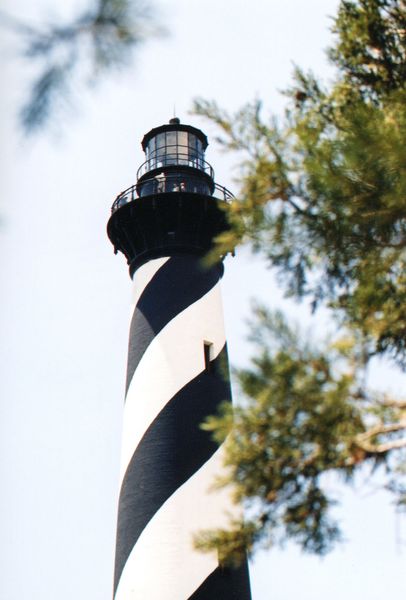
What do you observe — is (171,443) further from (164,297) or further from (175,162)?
(175,162)

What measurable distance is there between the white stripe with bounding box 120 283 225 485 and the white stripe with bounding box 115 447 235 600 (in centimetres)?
119

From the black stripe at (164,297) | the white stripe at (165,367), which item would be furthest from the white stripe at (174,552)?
the black stripe at (164,297)

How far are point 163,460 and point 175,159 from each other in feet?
21.0

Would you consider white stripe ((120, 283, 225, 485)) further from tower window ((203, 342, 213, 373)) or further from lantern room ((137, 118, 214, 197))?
lantern room ((137, 118, 214, 197))

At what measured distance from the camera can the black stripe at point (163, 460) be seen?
1033 centimetres

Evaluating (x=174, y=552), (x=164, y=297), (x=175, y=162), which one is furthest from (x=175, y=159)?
(x=174, y=552)

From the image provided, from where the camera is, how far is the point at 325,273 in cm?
533

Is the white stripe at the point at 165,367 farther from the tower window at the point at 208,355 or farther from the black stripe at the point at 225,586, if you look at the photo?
the black stripe at the point at 225,586

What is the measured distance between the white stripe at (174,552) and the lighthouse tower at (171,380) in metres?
0.01

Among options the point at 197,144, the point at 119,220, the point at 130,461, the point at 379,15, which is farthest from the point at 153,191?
the point at 379,15

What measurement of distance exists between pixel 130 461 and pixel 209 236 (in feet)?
14.6

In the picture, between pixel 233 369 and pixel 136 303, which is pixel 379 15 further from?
pixel 136 303

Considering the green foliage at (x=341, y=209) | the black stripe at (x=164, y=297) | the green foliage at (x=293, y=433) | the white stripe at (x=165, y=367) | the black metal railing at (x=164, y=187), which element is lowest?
the green foliage at (x=293, y=433)

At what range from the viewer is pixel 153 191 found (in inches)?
535
